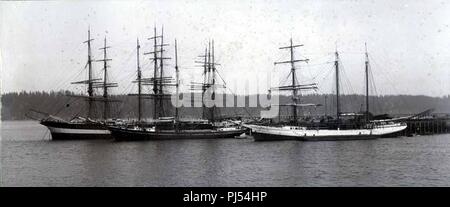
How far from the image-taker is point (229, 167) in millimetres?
34125

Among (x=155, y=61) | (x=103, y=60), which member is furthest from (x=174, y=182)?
(x=103, y=60)

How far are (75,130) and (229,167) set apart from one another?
3722cm

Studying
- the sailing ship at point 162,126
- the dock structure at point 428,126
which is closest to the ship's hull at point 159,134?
the sailing ship at point 162,126

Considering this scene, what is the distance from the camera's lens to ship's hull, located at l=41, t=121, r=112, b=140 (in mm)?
65188

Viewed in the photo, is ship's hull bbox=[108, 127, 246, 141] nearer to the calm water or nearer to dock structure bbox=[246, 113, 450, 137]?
the calm water

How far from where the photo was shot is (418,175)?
29750 millimetres

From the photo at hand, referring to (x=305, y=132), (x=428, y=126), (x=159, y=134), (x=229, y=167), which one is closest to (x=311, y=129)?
(x=305, y=132)

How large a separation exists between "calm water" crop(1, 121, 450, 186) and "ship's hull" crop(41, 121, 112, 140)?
16640mm

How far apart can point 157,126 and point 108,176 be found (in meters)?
33.2

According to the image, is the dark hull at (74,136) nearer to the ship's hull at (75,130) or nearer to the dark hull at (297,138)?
the ship's hull at (75,130)

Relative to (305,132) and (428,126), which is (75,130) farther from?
(428,126)

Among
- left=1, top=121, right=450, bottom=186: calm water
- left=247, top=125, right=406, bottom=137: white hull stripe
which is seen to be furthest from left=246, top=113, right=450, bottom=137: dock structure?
left=1, top=121, right=450, bottom=186: calm water

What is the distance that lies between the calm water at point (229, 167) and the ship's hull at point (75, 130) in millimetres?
16640
